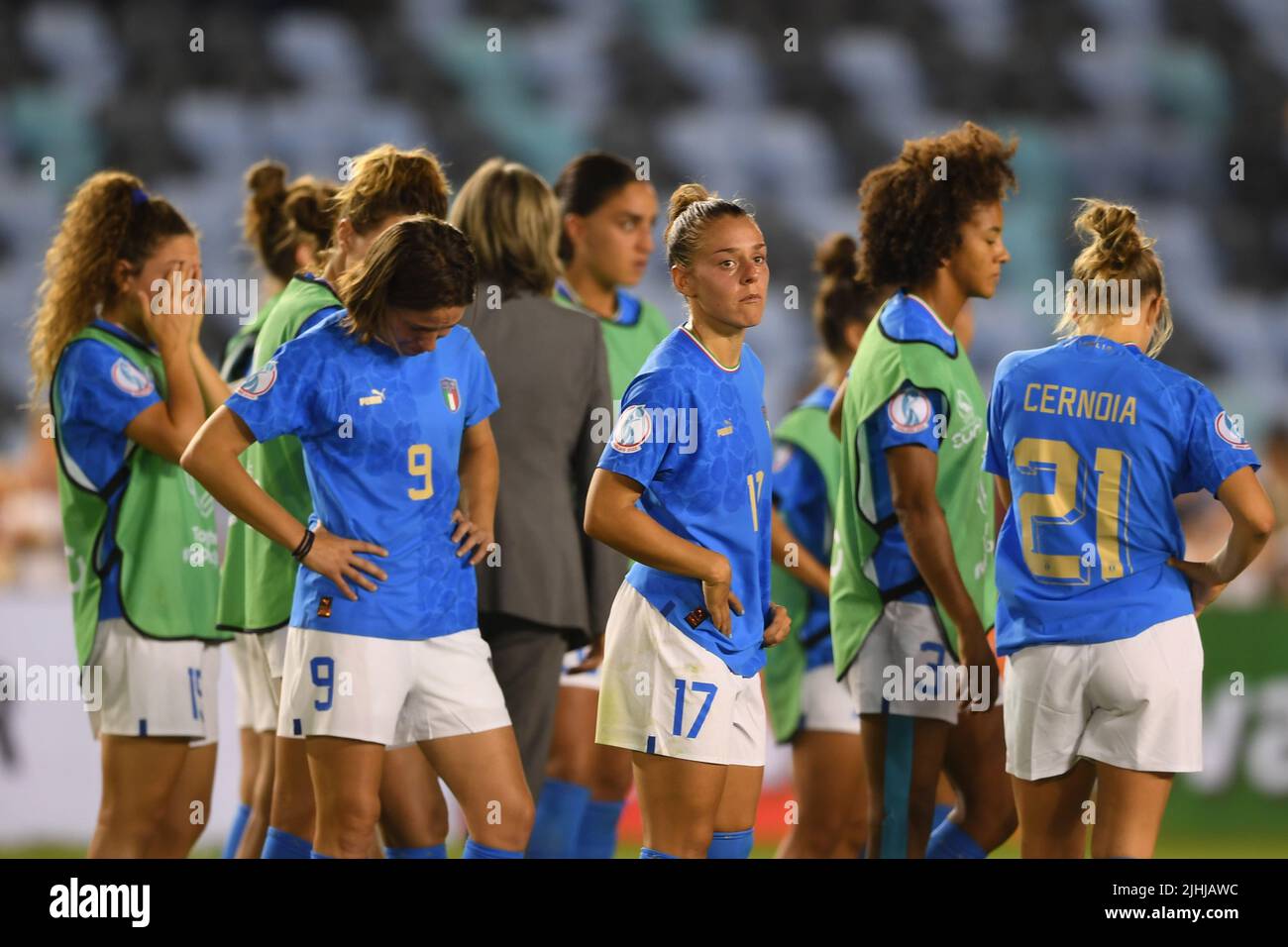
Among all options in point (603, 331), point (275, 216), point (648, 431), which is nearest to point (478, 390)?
point (648, 431)

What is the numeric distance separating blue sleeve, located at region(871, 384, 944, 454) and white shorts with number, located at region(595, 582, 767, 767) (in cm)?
83

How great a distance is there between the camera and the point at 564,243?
5484mm

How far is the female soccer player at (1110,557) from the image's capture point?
3.80 meters

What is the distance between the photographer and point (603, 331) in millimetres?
5359

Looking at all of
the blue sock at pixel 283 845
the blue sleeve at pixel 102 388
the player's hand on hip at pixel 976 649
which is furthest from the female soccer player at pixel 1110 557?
the blue sleeve at pixel 102 388

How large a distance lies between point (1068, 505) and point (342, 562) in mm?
1651

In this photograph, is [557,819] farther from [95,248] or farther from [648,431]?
[95,248]

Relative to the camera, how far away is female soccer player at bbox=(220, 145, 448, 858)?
4.18m

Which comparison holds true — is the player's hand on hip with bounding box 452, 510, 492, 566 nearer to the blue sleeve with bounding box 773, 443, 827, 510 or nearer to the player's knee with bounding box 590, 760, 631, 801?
the player's knee with bounding box 590, 760, 631, 801

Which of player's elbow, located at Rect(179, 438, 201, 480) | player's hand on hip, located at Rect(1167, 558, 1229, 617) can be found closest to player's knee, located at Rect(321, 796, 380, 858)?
player's elbow, located at Rect(179, 438, 201, 480)

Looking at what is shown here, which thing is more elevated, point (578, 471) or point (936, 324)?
point (936, 324)
